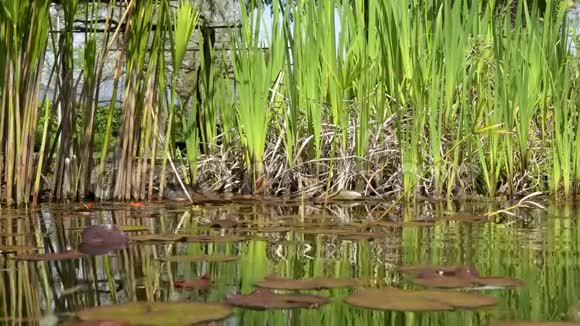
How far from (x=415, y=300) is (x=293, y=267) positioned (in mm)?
341

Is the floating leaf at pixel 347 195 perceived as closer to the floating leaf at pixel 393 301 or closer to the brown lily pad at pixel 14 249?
the brown lily pad at pixel 14 249

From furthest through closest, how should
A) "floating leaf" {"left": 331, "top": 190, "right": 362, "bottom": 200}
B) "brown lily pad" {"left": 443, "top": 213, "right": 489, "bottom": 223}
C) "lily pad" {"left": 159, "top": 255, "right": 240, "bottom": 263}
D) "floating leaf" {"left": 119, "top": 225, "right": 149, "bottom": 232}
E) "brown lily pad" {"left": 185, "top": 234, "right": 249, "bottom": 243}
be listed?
"floating leaf" {"left": 331, "top": 190, "right": 362, "bottom": 200} → "brown lily pad" {"left": 443, "top": 213, "right": 489, "bottom": 223} → "floating leaf" {"left": 119, "top": 225, "right": 149, "bottom": 232} → "brown lily pad" {"left": 185, "top": 234, "right": 249, "bottom": 243} → "lily pad" {"left": 159, "top": 255, "right": 240, "bottom": 263}

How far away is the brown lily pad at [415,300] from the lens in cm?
98

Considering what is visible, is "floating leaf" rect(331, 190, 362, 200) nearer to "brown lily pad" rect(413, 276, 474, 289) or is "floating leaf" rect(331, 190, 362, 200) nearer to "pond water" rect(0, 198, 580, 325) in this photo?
"pond water" rect(0, 198, 580, 325)

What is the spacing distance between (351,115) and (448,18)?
696 mm

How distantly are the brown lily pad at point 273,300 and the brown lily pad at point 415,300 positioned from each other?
46 millimetres

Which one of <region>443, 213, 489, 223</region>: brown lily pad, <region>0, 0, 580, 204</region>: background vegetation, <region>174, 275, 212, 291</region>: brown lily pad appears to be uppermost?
<region>0, 0, 580, 204</region>: background vegetation

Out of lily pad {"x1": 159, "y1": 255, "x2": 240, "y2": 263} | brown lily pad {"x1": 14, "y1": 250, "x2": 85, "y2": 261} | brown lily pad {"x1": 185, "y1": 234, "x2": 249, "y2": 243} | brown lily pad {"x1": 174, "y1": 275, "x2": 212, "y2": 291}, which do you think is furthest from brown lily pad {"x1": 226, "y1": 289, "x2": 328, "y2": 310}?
brown lily pad {"x1": 185, "y1": 234, "x2": 249, "y2": 243}

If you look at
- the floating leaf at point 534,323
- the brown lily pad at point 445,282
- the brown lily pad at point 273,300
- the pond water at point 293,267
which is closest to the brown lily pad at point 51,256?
the pond water at point 293,267

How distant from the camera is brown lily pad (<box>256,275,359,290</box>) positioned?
1116 millimetres

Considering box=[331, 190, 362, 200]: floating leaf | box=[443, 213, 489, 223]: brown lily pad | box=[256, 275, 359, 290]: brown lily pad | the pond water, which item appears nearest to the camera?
the pond water

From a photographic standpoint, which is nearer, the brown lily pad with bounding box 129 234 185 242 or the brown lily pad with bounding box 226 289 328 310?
the brown lily pad with bounding box 226 289 328 310

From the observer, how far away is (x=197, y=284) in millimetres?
1126

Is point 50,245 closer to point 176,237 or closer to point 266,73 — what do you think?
point 176,237
